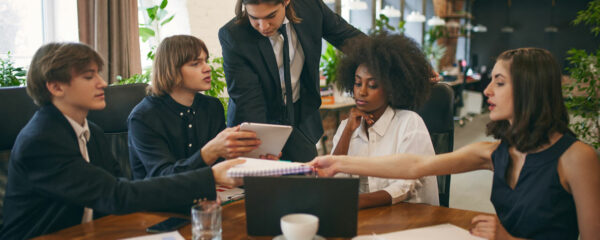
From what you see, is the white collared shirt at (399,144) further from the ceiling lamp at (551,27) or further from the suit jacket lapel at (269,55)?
the ceiling lamp at (551,27)

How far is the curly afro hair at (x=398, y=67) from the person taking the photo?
188cm

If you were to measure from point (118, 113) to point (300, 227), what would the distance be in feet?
4.17

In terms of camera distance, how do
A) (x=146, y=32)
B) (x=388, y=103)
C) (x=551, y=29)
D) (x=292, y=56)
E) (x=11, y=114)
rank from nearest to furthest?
1. (x=11, y=114)
2. (x=388, y=103)
3. (x=292, y=56)
4. (x=146, y=32)
5. (x=551, y=29)

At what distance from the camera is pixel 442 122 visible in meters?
1.98

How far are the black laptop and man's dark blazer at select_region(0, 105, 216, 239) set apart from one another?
230mm

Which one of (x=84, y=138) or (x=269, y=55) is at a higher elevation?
(x=269, y=55)

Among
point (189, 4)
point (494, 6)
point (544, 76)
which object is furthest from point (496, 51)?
point (544, 76)

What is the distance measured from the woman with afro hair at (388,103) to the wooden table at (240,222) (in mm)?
339

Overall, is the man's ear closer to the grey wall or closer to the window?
the window

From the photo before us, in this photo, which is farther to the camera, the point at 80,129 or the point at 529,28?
the point at 529,28

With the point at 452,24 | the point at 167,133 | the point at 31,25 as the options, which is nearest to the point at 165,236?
the point at 167,133

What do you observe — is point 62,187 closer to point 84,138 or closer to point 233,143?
point 84,138

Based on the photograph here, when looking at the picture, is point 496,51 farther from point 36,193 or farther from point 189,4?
point 36,193

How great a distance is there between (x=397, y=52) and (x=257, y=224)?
1026 mm
